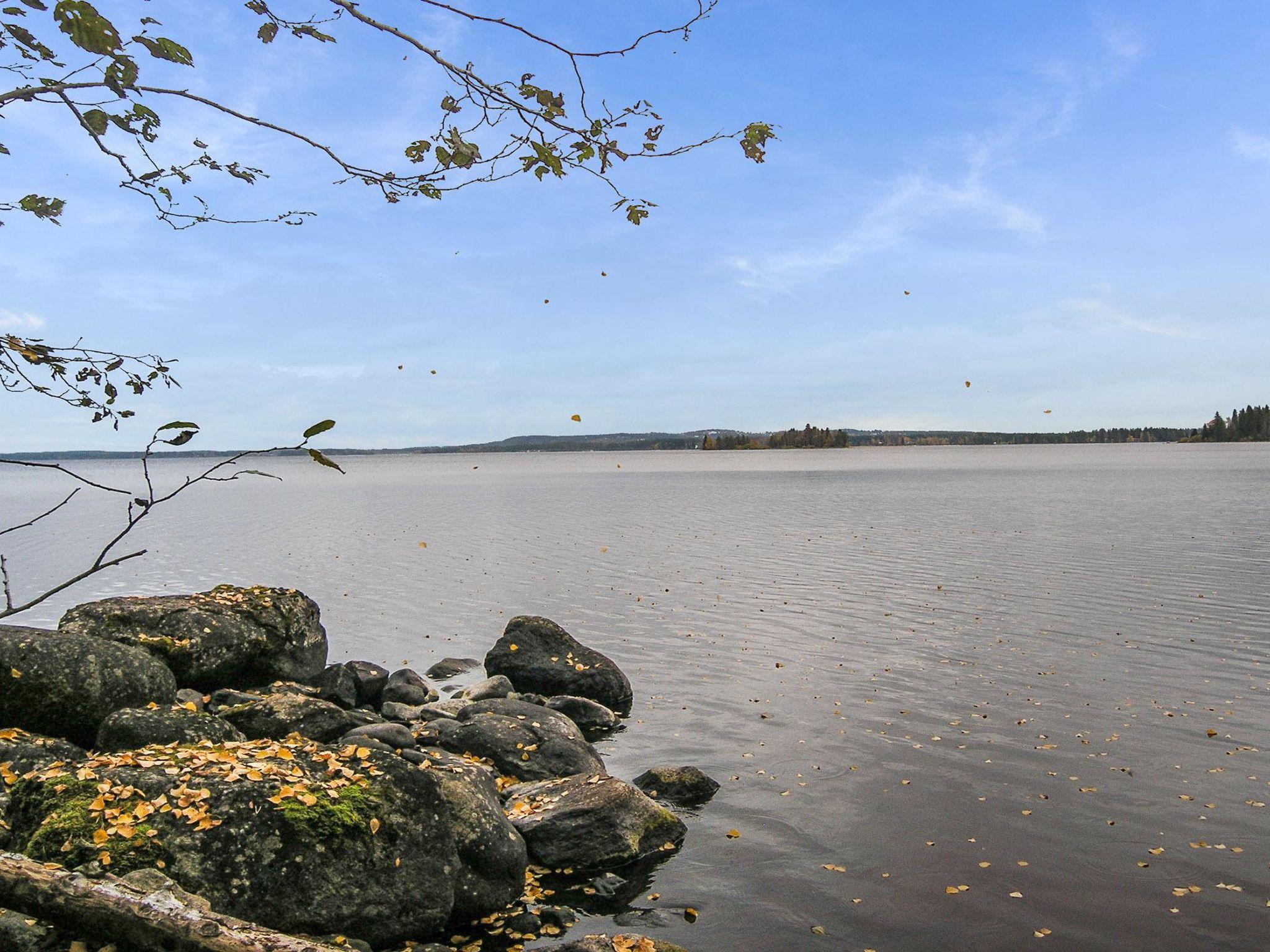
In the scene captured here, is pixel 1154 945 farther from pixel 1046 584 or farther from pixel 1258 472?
pixel 1258 472

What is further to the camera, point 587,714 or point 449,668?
point 449,668

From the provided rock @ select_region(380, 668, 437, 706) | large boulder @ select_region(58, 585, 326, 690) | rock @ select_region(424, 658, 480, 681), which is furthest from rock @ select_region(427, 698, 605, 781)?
rock @ select_region(424, 658, 480, 681)

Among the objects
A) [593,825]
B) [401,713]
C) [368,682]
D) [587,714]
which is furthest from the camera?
[368,682]

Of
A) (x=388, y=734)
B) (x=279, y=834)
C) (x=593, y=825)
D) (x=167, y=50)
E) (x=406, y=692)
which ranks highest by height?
(x=167, y=50)

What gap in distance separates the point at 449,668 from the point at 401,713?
15.6 ft

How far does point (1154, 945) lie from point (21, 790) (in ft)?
34.6

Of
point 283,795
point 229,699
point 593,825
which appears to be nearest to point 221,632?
point 229,699

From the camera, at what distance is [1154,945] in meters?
8.35

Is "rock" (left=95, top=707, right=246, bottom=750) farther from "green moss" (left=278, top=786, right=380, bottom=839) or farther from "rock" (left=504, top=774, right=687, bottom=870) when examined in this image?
"rock" (left=504, top=774, right=687, bottom=870)

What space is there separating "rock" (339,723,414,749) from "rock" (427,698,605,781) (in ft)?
2.47

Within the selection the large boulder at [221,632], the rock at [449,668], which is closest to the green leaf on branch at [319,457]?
the large boulder at [221,632]

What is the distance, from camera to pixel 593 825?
10.3 meters

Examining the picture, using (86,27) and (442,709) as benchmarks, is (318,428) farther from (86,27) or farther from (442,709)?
(442,709)

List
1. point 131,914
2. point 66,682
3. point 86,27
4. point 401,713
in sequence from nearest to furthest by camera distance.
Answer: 1. point 86,27
2. point 131,914
3. point 66,682
4. point 401,713
